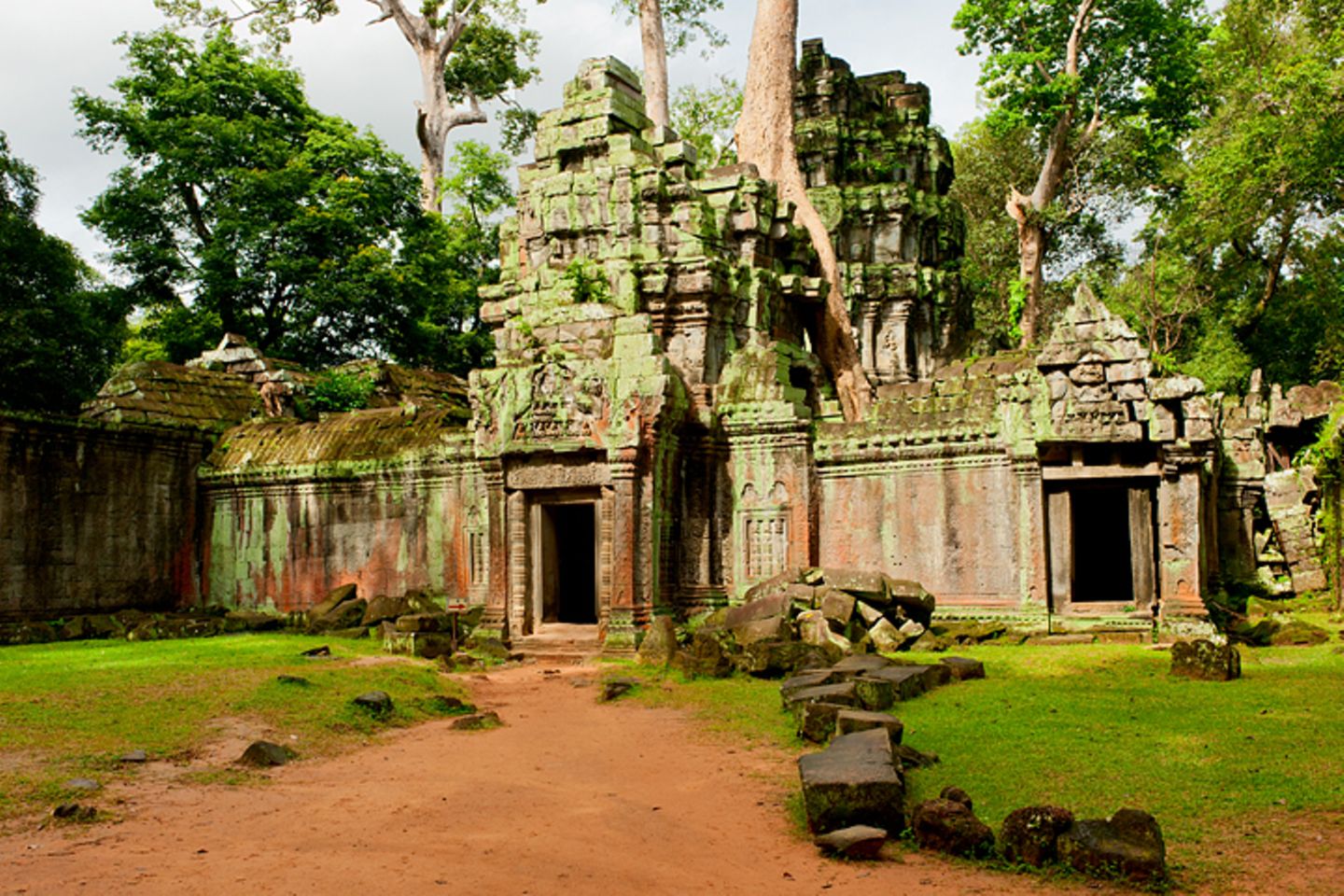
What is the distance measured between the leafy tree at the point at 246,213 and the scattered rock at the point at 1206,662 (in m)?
21.2

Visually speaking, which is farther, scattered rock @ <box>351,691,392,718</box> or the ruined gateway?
the ruined gateway

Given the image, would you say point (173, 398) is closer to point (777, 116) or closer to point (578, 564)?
point (578, 564)

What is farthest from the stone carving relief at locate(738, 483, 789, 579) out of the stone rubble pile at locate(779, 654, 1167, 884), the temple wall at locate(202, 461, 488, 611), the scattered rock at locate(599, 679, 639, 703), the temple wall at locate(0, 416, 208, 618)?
the temple wall at locate(0, 416, 208, 618)

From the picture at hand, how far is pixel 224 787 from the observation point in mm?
7156

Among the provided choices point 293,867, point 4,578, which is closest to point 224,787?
point 293,867

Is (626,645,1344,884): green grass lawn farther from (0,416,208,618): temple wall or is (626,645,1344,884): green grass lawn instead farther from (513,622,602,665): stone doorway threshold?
(0,416,208,618): temple wall

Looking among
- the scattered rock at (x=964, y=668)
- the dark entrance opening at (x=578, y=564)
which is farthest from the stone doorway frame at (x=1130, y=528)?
the dark entrance opening at (x=578, y=564)

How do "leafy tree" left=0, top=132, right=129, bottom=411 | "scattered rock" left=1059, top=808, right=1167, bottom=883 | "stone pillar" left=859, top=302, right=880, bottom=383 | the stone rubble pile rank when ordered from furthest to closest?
1. "stone pillar" left=859, top=302, right=880, bottom=383
2. "leafy tree" left=0, top=132, right=129, bottom=411
3. the stone rubble pile
4. "scattered rock" left=1059, top=808, right=1167, bottom=883

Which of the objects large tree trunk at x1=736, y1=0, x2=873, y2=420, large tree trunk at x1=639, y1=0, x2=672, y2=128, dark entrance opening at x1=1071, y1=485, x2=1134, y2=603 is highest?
large tree trunk at x1=639, y1=0, x2=672, y2=128

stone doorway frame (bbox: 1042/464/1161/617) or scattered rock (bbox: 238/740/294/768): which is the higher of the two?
stone doorway frame (bbox: 1042/464/1161/617)

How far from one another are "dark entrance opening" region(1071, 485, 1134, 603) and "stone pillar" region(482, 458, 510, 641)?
8194 mm

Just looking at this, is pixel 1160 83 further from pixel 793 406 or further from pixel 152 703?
pixel 152 703

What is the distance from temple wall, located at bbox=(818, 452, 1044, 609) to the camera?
1320 centimetres

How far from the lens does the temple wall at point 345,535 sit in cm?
1588
